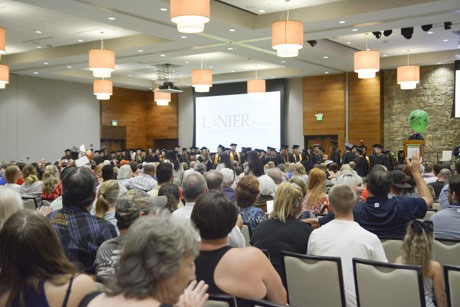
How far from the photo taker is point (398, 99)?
57.5 ft

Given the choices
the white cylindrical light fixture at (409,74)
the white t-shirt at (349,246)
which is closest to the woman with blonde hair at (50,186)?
the white t-shirt at (349,246)

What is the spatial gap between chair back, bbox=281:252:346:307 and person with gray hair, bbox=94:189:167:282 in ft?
3.30

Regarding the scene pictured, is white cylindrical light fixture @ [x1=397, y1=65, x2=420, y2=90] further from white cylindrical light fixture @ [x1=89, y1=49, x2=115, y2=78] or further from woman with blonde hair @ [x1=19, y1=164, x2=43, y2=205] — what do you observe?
woman with blonde hair @ [x1=19, y1=164, x2=43, y2=205]

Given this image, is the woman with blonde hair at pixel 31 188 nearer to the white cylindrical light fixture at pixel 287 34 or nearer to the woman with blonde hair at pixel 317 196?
the woman with blonde hair at pixel 317 196

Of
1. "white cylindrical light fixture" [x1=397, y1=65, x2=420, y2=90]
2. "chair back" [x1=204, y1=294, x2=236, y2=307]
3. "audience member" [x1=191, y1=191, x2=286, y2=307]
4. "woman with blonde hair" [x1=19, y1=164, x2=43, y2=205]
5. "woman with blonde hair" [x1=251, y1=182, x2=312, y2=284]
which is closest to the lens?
"chair back" [x1=204, y1=294, x2=236, y2=307]

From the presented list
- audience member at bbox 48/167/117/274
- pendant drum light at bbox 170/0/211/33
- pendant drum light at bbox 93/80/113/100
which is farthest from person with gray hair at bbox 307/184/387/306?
pendant drum light at bbox 93/80/113/100

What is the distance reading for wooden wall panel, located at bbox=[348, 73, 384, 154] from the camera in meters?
17.8

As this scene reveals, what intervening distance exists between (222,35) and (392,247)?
9016 millimetres

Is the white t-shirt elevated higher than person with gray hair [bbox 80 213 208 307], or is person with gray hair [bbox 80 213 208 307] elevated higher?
person with gray hair [bbox 80 213 208 307]

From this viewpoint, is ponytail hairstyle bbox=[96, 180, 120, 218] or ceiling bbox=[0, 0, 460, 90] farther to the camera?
ceiling bbox=[0, 0, 460, 90]

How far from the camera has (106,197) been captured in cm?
420

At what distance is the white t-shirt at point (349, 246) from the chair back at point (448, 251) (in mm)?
648

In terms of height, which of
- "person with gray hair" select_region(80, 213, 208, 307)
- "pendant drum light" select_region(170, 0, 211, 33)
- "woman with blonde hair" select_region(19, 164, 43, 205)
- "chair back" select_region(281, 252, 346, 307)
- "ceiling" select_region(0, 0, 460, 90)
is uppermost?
"ceiling" select_region(0, 0, 460, 90)

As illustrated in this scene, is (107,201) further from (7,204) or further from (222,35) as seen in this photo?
(222,35)
